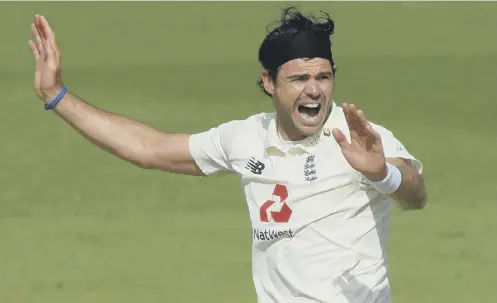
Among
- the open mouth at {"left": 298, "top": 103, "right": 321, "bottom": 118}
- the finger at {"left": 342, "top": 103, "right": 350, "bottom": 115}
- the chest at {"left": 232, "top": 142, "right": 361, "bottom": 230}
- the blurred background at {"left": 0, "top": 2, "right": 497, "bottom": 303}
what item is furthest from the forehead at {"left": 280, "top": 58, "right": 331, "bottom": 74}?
the blurred background at {"left": 0, "top": 2, "right": 497, "bottom": 303}

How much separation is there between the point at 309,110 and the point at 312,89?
15 centimetres

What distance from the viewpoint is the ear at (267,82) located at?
6.86 meters

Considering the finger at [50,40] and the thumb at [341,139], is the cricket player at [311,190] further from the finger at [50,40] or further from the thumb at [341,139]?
the finger at [50,40]

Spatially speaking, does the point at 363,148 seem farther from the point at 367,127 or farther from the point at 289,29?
the point at 289,29

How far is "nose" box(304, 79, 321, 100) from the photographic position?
652 centimetres

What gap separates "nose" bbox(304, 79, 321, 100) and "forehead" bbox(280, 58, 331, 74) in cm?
7

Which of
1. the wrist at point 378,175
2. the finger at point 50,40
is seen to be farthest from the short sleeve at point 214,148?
Result: the wrist at point 378,175

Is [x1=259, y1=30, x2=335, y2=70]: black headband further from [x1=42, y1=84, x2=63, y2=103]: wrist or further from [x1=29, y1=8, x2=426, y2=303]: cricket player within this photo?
[x1=42, y1=84, x2=63, y2=103]: wrist

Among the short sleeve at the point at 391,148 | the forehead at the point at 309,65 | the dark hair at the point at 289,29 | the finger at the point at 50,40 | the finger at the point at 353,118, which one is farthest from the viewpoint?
the finger at the point at 50,40

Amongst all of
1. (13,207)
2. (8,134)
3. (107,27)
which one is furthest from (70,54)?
(13,207)

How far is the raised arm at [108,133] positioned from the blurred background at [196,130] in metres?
3.62

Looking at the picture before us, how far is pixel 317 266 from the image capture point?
21.4ft

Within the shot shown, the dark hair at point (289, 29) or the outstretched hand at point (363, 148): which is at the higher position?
the dark hair at point (289, 29)

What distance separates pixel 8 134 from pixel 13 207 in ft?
7.66
